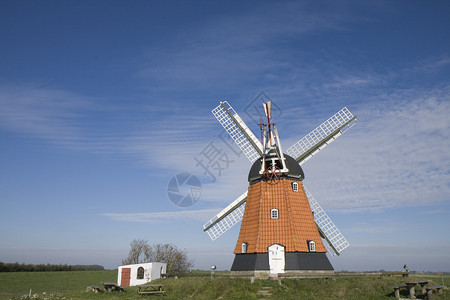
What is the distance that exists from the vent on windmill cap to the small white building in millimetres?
11099

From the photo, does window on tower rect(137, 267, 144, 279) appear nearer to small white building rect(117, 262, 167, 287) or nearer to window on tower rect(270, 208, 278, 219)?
small white building rect(117, 262, 167, 287)

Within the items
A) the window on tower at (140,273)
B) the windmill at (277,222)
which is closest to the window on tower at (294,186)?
the windmill at (277,222)

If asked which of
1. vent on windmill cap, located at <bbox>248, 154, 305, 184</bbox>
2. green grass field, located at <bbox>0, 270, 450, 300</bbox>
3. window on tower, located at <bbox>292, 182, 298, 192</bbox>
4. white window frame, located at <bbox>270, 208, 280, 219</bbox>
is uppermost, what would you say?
vent on windmill cap, located at <bbox>248, 154, 305, 184</bbox>

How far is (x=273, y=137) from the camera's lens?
24.9 metres

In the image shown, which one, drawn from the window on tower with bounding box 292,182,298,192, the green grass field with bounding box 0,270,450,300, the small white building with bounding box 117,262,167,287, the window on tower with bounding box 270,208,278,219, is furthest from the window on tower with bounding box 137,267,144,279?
the window on tower with bounding box 292,182,298,192

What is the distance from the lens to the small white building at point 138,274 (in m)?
27.6

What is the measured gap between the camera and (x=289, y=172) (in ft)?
82.4

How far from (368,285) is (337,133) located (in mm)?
13095

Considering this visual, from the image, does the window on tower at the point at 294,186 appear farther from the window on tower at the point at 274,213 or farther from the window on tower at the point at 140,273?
the window on tower at the point at 140,273

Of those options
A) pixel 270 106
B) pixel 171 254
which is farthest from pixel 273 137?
pixel 171 254

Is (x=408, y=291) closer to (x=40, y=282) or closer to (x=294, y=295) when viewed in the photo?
(x=294, y=295)

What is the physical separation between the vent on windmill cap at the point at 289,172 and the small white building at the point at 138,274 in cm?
1110

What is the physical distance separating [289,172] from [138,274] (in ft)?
49.9

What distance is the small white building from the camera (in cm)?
2759
